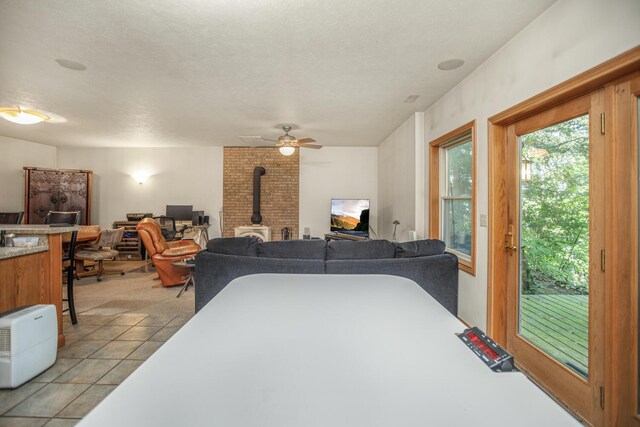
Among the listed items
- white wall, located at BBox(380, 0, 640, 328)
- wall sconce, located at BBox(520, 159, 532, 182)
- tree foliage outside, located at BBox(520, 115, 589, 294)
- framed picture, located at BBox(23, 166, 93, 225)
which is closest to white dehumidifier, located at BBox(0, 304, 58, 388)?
white wall, located at BBox(380, 0, 640, 328)

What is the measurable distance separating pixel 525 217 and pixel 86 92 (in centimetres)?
471

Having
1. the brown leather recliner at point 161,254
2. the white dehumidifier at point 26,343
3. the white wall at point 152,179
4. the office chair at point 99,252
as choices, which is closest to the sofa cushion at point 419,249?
the white dehumidifier at point 26,343

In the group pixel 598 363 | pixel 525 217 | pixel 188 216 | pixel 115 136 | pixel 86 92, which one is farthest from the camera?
pixel 188 216

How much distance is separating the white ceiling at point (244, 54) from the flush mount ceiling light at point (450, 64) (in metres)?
0.09

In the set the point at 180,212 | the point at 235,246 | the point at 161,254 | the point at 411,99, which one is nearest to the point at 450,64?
the point at 411,99

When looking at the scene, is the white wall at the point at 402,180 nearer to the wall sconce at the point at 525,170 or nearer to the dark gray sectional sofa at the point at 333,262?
the dark gray sectional sofa at the point at 333,262

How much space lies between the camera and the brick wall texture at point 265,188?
6.66m

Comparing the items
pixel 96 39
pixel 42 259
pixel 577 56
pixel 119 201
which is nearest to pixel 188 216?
pixel 119 201

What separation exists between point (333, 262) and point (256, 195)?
442cm

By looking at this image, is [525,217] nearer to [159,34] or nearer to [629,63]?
[629,63]

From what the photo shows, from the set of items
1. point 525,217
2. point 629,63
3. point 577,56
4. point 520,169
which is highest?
point 577,56

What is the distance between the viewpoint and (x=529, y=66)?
2086mm

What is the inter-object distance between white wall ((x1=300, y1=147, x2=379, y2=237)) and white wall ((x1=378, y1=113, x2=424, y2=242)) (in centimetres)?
38

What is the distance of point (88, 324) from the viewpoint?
2.96 metres
